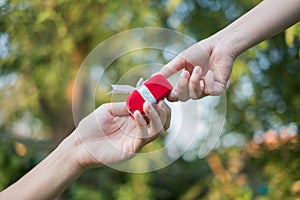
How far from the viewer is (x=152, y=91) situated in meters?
0.87

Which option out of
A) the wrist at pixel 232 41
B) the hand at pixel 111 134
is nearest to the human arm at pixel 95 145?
the hand at pixel 111 134

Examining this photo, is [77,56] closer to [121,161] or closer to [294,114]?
[294,114]

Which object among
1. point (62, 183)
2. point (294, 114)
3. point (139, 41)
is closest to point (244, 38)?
point (139, 41)

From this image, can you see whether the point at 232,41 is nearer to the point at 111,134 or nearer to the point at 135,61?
the point at 111,134

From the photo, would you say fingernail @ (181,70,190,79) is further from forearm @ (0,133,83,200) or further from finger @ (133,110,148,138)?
forearm @ (0,133,83,200)

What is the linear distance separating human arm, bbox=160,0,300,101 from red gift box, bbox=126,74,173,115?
0.01 metres

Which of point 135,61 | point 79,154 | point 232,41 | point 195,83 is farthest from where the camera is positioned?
point 135,61

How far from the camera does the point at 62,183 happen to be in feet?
3.67

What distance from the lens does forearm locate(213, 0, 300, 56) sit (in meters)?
0.98

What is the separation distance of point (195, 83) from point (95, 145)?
0.90 feet

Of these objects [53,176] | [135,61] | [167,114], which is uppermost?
[167,114]

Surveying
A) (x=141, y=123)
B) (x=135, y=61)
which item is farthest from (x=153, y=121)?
(x=135, y=61)

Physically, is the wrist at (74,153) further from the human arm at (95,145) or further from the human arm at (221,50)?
the human arm at (221,50)

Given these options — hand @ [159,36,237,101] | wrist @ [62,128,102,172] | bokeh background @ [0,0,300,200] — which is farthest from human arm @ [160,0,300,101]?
bokeh background @ [0,0,300,200]
